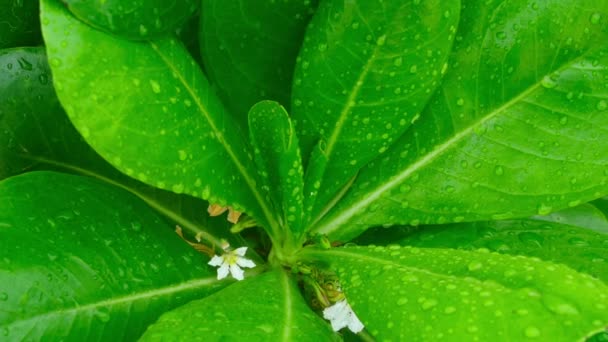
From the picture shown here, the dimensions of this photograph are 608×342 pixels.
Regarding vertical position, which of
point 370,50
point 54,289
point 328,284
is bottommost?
point 328,284

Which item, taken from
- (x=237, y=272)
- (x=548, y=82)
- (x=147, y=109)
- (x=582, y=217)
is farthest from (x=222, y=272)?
(x=582, y=217)

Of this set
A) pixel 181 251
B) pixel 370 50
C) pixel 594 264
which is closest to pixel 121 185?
pixel 181 251

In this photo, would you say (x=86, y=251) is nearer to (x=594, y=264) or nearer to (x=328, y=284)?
(x=328, y=284)

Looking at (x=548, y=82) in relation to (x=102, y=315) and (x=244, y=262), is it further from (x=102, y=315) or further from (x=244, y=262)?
(x=102, y=315)

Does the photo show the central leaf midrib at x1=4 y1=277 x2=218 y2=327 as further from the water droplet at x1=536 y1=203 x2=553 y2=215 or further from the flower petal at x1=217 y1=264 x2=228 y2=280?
the water droplet at x1=536 y1=203 x2=553 y2=215

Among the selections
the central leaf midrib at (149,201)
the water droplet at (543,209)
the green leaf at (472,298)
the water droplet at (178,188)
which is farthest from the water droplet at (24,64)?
the water droplet at (543,209)

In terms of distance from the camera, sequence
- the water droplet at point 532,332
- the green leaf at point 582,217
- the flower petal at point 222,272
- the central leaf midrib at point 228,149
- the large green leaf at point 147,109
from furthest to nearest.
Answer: the green leaf at point 582,217 < the flower petal at point 222,272 < the central leaf midrib at point 228,149 < the large green leaf at point 147,109 < the water droplet at point 532,332

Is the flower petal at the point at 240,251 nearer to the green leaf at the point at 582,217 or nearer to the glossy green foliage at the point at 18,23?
the glossy green foliage at the point at 18,23
